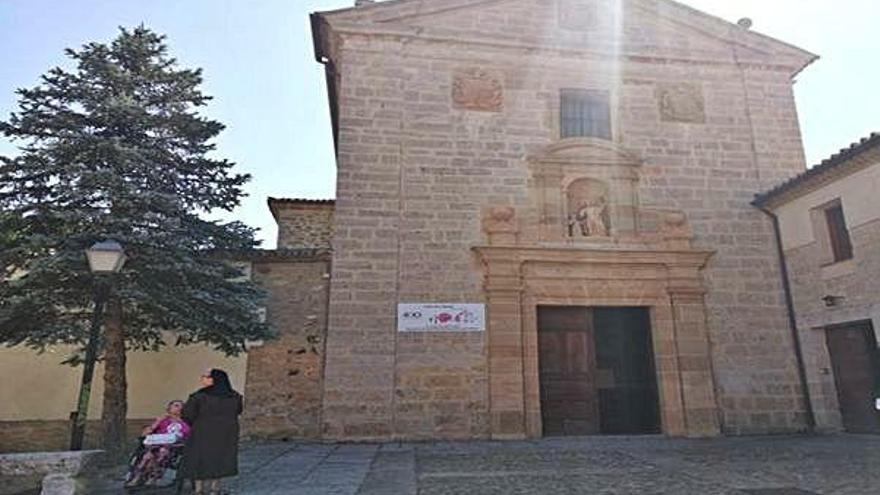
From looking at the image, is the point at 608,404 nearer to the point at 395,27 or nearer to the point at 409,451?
the point at 409,451

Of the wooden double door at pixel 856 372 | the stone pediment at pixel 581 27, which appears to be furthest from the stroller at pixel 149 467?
the wooden double door at pixel 856 372

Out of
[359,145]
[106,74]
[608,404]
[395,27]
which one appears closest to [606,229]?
[608,404]

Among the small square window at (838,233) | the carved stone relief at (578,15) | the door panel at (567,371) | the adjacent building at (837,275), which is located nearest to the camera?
the adjacent building at (837,275)

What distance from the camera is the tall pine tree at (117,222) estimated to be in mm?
8359

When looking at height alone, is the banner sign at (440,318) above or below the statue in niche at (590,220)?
below

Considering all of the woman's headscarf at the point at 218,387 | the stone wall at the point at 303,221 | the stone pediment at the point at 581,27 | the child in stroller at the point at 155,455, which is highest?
the stone pediment at the point at 581,27

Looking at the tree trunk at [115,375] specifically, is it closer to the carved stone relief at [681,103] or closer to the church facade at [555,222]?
the church facade at [555,222]

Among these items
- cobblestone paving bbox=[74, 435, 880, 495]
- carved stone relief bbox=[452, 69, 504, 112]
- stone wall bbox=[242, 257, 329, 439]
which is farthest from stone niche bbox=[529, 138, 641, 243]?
stone wall bbox=[242, 257, 329, 439]

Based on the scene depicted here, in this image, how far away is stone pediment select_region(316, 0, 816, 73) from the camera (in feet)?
39.5

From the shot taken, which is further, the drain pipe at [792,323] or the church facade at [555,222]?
the drain pipe at [792,323]

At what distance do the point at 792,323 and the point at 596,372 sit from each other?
12.7ft

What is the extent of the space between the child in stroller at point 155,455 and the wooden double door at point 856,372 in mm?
10148

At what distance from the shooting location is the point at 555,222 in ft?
37.0

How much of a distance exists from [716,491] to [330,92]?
1169cm
